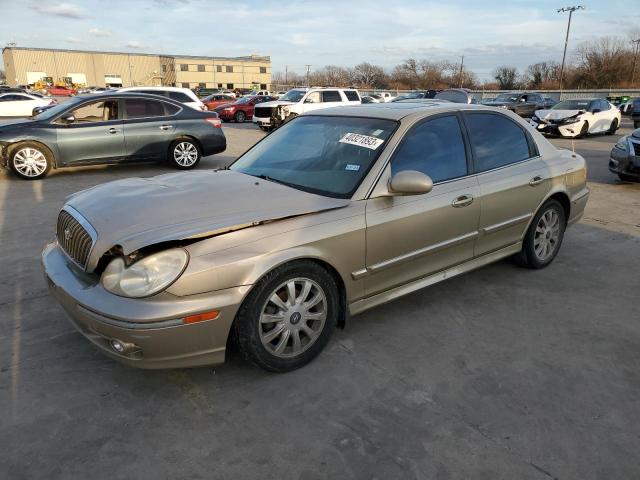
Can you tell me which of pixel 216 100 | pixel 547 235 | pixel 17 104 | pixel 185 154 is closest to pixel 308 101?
pixel 185 154

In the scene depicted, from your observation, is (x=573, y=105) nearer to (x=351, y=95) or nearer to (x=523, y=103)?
(x=523, y=103)

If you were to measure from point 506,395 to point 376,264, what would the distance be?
1.10 metres

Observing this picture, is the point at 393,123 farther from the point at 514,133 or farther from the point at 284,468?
the point at 284,468

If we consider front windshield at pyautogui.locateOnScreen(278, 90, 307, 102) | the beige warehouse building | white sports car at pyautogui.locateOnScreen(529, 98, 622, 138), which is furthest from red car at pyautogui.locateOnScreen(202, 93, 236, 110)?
the beige warehouse building

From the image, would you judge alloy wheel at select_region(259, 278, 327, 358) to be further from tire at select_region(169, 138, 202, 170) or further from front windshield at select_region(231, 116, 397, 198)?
tire at select_region(169, 138, 202, 170)

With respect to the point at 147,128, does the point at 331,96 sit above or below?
above

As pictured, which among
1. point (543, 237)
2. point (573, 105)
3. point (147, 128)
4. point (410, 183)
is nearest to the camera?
point (410, 183)

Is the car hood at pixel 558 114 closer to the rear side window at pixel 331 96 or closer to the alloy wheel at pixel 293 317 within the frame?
the rear side window at pixel 331 96

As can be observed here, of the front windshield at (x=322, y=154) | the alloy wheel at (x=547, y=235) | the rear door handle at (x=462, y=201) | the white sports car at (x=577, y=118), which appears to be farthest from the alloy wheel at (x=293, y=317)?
the white sports car at (x=577, y=118)

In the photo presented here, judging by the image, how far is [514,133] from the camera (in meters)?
4.29

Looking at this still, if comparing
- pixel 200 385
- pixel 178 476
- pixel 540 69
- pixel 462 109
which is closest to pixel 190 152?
pixel 462 109

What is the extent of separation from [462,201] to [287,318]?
5.46 ft

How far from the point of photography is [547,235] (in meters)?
4.61

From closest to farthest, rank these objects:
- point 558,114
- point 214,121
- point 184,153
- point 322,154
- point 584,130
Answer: point 322,154 → point 184,153 → point 214,121 → point 558,114 → point 584,130
